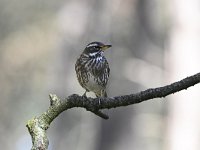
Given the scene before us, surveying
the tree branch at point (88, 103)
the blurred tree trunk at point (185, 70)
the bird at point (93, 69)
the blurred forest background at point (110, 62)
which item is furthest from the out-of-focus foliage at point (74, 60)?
the tree branch at point (88, 103)

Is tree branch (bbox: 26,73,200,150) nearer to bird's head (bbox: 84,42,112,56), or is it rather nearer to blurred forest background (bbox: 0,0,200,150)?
bird's head (bbox: 84,42,112,56)

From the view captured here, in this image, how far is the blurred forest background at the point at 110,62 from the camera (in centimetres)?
1048

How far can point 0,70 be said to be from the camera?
16328 millimetres

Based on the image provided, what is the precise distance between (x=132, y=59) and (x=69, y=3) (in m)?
2.89

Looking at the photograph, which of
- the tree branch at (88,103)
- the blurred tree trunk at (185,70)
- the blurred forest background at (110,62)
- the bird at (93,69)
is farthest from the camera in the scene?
the blurred forest background at (110,62)

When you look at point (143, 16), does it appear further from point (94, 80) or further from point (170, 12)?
point (94, 80)

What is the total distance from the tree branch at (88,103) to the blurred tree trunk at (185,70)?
6.80m

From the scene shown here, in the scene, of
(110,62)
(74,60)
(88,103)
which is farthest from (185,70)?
(88,103)

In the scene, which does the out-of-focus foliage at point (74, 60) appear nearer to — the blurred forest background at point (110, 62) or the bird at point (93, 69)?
the blurred forest background at point (110, 62)

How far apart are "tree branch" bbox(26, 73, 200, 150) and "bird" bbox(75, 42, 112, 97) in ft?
9.05

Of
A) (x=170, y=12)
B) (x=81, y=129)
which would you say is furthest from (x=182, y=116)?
(x=81, y=129)

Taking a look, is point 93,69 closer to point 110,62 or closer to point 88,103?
point 88,103

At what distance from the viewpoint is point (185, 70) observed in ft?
33.8

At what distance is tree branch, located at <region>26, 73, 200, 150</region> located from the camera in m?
3.12
